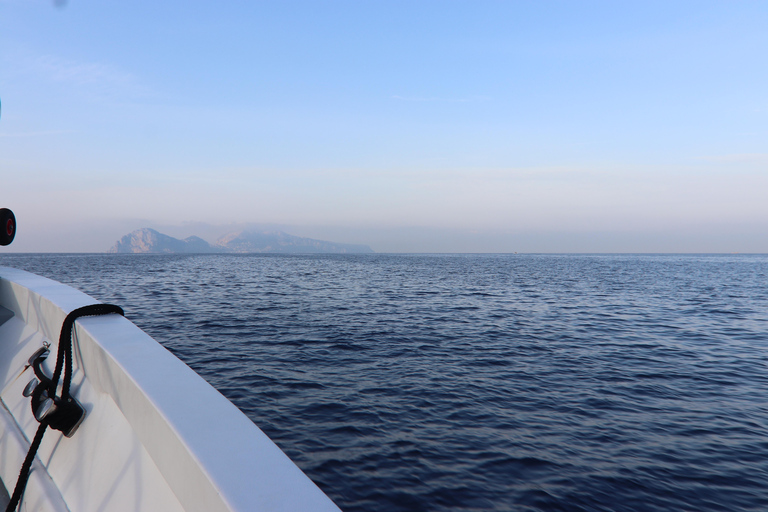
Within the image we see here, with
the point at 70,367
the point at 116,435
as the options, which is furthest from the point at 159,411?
the point at 70,367

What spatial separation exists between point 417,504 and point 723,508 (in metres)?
3.94

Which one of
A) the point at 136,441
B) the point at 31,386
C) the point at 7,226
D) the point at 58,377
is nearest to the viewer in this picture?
the point at 136,441

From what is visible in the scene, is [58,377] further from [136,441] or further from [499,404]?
[499,404]

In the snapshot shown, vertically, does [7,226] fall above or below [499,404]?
above

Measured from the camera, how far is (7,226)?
4305 millimetres

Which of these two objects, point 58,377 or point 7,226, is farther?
point 7,226

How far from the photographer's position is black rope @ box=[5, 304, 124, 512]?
2564mm

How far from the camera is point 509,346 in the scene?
13.7 metres

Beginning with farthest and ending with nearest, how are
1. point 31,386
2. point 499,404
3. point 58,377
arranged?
1. point 499,404
2. point 31,386
3. point 58,377

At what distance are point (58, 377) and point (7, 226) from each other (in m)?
2.45

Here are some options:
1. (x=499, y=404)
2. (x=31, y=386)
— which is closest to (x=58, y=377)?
(x=31, y=386)

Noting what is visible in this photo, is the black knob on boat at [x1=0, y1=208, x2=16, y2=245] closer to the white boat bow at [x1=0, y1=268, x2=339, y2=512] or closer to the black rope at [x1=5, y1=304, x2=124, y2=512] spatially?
the white boat bow at [x1=0, y1=268, x2=339, y2=512]

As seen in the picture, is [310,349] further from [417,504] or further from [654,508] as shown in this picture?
[654,508]

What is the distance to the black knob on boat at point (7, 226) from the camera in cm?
425
